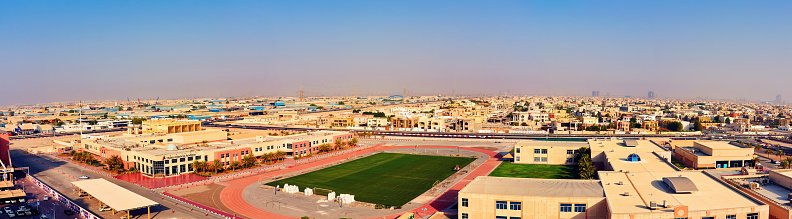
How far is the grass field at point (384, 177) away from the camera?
3394 centimetres

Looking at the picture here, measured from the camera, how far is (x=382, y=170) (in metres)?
44.2

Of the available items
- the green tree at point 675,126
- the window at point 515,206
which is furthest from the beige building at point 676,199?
the green tree at point 675,126

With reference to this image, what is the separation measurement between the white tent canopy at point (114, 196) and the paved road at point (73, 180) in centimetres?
78

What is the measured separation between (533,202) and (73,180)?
122 feet

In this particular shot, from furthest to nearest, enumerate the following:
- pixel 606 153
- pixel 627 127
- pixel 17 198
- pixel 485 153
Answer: pixel 627 127
pixel 485 153
pixel 606 153
pixel 17 198

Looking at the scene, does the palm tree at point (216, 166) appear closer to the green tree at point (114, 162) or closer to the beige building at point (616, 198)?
the green tree at point (114, 162)

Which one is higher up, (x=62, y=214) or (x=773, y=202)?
(x=773, y=202)

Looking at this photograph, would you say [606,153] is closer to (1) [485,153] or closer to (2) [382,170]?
(1) [485,153]

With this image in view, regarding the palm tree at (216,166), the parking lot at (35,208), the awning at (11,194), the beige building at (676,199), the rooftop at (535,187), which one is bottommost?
the parking lot at (35,208)

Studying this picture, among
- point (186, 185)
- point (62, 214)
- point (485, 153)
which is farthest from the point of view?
point (485, 153)

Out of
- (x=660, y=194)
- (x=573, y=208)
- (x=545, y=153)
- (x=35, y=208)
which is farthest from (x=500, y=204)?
(x=35, y=208)

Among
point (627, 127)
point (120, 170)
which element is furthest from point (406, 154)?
point (627, 127)

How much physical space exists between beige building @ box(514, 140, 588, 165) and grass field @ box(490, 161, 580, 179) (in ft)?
3.81

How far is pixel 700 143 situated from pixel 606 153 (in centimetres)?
1170
